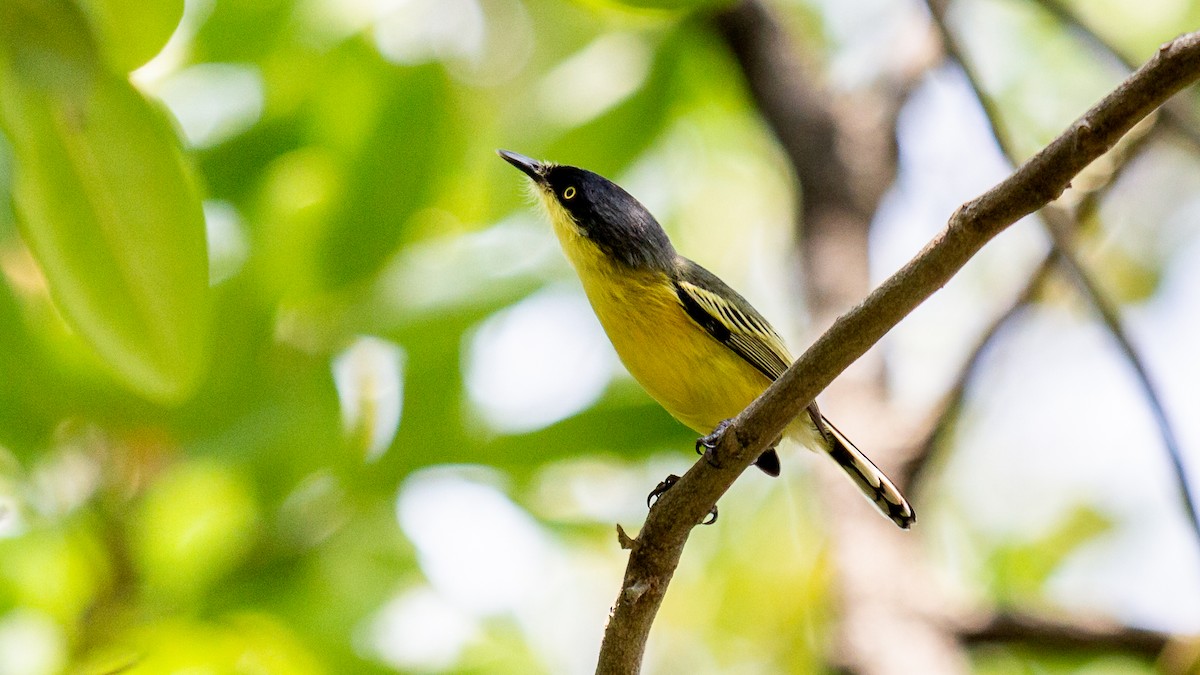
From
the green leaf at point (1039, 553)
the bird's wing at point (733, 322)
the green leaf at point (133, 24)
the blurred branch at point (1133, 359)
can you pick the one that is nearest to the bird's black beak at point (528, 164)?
the bird's wing at point (733, 322)

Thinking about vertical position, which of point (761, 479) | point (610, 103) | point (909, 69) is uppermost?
point (909, 69)

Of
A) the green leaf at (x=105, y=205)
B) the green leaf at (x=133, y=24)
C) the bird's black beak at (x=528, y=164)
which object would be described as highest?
the bird's black beak at (x=528, y=164)

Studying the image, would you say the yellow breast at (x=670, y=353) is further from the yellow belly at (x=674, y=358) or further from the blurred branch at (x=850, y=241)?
the blurred branch at (x=850, y=241)

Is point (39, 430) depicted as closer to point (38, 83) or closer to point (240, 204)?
point (240, 204)

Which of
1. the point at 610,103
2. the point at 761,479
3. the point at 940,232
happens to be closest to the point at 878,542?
the point at 761,479

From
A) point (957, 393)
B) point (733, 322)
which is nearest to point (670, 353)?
point (733, 322)

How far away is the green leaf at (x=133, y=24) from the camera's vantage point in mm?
1631

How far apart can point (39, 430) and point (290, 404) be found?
0.56m

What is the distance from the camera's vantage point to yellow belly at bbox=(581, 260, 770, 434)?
11.6 ft

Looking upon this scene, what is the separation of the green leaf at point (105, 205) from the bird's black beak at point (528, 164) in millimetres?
1930

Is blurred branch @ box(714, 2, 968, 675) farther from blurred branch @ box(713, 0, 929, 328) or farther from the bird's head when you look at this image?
the bird's head

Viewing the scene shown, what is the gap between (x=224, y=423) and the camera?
9.31 ft

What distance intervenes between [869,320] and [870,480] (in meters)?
1.99

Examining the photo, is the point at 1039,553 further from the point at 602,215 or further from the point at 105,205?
the point at 105,205
